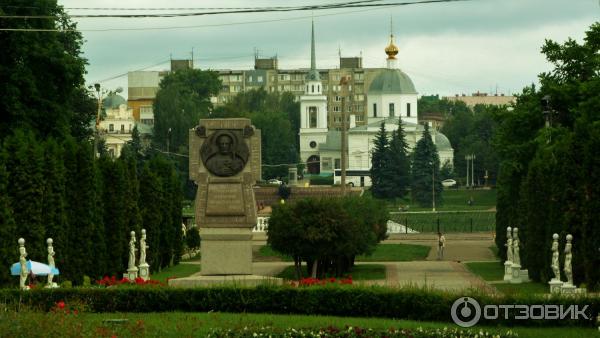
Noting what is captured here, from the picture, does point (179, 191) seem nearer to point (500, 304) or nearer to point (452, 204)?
point (500, 304)

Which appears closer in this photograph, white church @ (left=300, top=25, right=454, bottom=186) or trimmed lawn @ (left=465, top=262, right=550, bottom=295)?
trimmed lawn @ (left=465, top=262, right=550, bottom=295)

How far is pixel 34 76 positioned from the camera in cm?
4800

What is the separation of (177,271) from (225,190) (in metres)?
16.4

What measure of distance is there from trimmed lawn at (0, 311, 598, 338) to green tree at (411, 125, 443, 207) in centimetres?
9884

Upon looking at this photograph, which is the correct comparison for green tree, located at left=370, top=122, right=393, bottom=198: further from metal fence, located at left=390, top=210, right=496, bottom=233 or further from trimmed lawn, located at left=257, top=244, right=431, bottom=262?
trimmed lawn, located at left=257, top=244, right=431, bottom=262

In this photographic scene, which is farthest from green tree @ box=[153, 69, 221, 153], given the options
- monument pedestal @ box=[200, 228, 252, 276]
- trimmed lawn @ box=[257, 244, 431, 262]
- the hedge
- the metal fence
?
the hedge

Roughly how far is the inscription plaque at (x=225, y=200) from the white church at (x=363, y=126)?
138122mm

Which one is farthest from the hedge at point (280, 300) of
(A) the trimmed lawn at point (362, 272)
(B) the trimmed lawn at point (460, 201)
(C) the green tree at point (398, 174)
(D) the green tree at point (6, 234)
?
(C) the green tree at point (398, 174)

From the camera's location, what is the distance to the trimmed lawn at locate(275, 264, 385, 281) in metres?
42.4

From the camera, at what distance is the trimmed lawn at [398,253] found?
54250 millimetres

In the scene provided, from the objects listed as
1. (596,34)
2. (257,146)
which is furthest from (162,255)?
(257,146)

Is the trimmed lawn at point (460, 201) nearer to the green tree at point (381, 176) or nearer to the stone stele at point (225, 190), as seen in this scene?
the green tree at point (381, 176)

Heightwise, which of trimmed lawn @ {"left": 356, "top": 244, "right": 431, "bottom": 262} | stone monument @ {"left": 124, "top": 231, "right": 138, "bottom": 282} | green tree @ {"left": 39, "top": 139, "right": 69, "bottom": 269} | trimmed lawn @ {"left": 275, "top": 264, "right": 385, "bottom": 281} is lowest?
trimmed lawn @ {"left": 356, "top": 244, "right": 431, "bottom": 262}

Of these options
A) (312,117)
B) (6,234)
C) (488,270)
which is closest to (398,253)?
(488,270)
